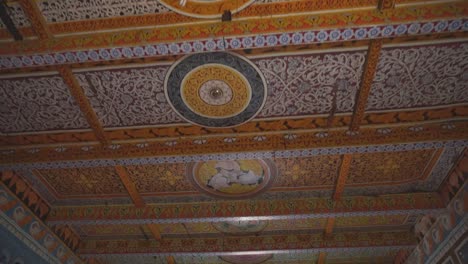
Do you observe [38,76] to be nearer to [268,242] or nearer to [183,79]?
[183,79]

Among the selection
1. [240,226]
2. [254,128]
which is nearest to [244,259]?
[240,226]

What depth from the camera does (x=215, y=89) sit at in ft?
13.5

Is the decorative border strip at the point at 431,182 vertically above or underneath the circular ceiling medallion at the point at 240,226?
underneath

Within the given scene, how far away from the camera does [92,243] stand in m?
7.41

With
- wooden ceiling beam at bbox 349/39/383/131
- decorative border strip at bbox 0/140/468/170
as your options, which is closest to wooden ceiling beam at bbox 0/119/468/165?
decorative border strip at bbox 0/140/468/170

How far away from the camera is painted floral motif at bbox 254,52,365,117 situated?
3824 mm

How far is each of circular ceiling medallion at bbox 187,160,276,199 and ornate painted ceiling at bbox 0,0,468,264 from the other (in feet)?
0.09

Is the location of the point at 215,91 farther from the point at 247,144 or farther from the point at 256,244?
the point at 256,244

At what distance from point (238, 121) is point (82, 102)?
1.91 metres

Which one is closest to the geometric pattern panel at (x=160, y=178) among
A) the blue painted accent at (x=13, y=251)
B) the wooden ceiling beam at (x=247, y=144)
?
the wooden ceiling beam at (x=247, y=144)

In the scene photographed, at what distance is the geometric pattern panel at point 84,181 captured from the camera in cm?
557

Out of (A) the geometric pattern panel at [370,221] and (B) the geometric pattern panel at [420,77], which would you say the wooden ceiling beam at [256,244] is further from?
(B) the geometric pattern panel at [420,77]

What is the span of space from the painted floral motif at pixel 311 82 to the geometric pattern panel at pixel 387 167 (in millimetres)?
1290

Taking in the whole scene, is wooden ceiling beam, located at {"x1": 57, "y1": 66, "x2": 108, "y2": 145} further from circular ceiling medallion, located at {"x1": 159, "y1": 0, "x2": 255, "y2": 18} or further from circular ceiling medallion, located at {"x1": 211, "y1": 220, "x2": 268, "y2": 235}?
circular ceiling medallion, located at {"x1": 211, "y1": 220, "x2": 268, "y2": 235}
